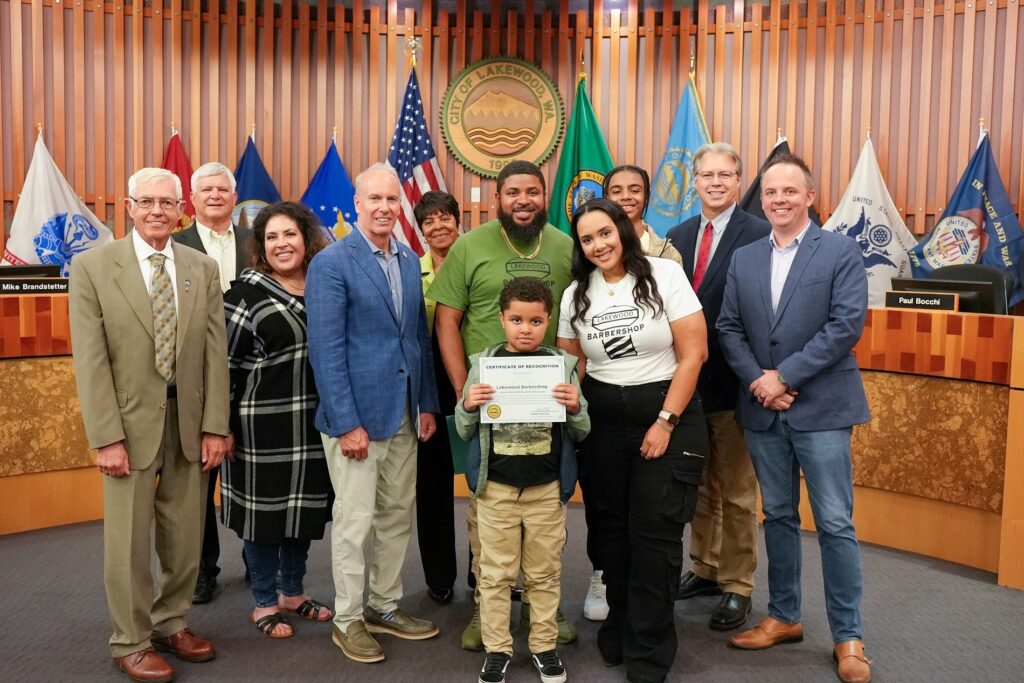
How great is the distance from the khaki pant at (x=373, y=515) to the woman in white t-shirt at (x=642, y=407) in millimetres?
726

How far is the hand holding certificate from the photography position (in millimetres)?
2615

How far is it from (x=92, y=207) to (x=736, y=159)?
16.8ft

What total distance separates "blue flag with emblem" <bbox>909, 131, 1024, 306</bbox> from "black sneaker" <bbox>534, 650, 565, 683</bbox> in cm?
442

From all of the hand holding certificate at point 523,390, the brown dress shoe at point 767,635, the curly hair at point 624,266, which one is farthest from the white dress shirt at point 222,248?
the brown dress shoe at point 767,635

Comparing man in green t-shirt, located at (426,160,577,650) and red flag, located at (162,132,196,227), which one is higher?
red flag, located at (162,132,196,227)

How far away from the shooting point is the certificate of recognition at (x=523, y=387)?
8.59 feet

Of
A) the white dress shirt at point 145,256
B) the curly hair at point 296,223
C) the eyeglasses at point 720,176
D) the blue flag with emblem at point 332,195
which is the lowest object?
the white dress shirt at point 145,256

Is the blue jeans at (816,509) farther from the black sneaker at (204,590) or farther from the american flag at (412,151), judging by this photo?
the american flag at (412,151)

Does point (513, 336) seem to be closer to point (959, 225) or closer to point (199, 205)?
point (199, 205)

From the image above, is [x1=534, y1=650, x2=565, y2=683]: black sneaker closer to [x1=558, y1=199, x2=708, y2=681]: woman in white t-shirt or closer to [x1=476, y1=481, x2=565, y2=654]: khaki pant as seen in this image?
[x1=476, y1=481, x2=565, y2=654]: khaki pant

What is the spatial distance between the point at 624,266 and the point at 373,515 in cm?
126

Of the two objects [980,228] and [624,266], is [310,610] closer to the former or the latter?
[624,266]

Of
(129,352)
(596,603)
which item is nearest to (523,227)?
(129,352)

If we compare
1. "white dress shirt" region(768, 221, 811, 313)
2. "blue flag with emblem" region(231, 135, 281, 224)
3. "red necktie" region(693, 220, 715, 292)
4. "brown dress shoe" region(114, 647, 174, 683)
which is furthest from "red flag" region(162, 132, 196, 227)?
"white dress shirt" region(768, 221, 811, 313)
